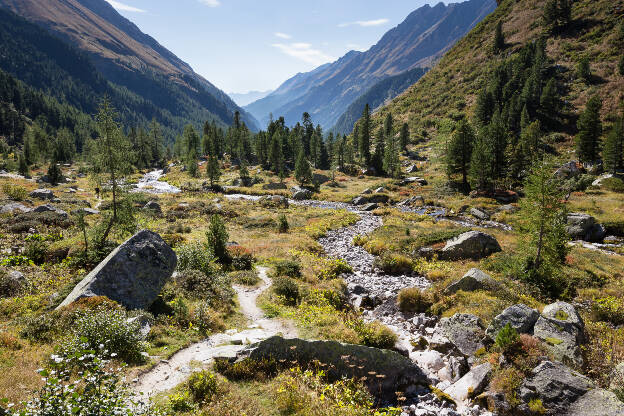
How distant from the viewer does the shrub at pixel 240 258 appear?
77.0 ft

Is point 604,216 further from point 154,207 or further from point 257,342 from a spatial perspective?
point 154,207

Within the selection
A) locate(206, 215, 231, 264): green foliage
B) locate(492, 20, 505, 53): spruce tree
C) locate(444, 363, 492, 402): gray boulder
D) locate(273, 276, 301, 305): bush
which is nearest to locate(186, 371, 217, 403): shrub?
locate(273, 276, 301, 305): bush

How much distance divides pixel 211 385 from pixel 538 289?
72.7ft

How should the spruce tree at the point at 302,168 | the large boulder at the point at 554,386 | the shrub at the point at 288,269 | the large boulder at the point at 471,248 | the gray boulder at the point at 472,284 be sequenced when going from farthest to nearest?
1. the spruce tree at the point at 302,168
2. the large boulder at the point at 471,248
3. the shrub at the point at 288,269
4. the gray boulder at the point at 472,284
5. the large boulder at the point at 554,386

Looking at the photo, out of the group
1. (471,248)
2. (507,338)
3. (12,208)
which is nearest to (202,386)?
(507,338)

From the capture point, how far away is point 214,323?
570 inches

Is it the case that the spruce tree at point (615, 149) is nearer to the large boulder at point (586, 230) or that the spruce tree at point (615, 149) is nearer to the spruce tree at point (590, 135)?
the spruce tree at point (590, 135)

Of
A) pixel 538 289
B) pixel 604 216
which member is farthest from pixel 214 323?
pixel 604 216

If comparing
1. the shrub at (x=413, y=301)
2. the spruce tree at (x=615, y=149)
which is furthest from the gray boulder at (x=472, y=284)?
the spruce tree at (x=615, y=149)

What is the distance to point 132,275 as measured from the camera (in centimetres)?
1496

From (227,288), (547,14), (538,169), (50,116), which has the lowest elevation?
(227,288)

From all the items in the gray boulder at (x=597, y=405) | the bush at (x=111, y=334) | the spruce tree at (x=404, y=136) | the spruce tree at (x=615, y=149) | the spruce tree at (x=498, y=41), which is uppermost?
the spruce tree at (x=498, y=41)

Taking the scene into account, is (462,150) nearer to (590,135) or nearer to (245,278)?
(590,135)

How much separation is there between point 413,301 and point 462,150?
54.7 meters
